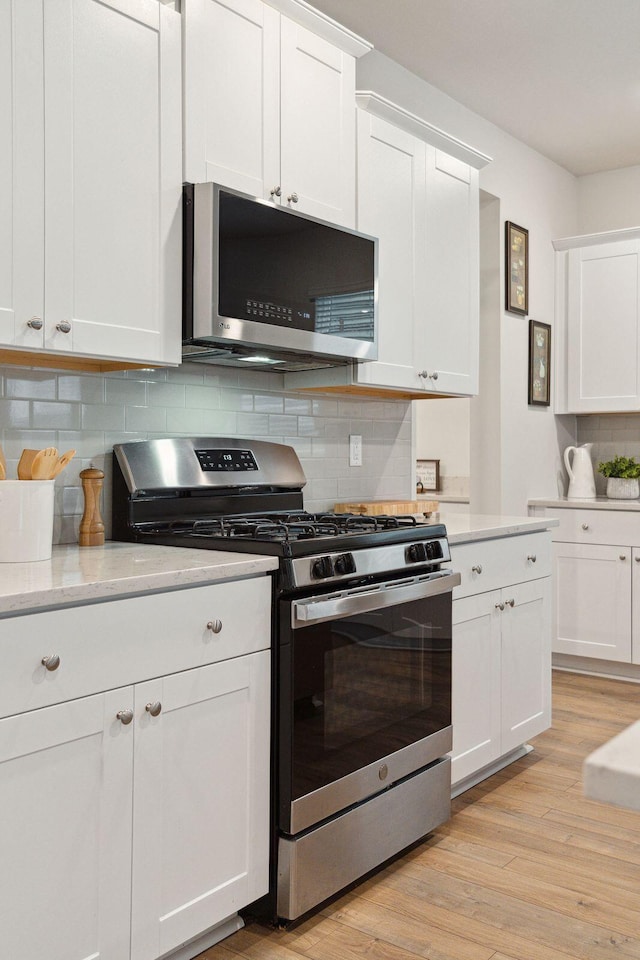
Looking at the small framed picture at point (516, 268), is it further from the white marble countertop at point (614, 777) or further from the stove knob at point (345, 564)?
the white marble countertop at point (614, 777)

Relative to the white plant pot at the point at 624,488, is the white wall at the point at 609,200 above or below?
above

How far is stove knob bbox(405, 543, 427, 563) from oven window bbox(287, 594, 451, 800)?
0.41 ft

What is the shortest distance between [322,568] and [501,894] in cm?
102

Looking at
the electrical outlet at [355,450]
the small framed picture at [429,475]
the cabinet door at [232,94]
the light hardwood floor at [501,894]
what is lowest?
the light hardwood floor at [501,894]

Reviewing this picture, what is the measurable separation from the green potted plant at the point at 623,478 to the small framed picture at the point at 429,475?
992mm

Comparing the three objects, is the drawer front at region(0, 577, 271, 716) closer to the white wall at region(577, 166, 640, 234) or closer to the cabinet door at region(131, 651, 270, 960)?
the cabinet door at region(131, 651, 270, 960)

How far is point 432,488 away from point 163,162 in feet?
11.2

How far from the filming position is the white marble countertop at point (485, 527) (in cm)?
277

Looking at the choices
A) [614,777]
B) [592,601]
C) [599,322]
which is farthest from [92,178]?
[599,322]

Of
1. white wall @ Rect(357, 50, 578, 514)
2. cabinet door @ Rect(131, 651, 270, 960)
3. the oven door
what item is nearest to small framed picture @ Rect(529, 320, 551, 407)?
white wall @ Rect(357, 50, 578, 514)

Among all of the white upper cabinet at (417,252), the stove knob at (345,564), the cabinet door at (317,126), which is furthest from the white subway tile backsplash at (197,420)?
the stove knob at (345,564)

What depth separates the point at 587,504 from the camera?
4465mm

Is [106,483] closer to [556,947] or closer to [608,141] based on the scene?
[556,947]

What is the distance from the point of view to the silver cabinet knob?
1.52m
